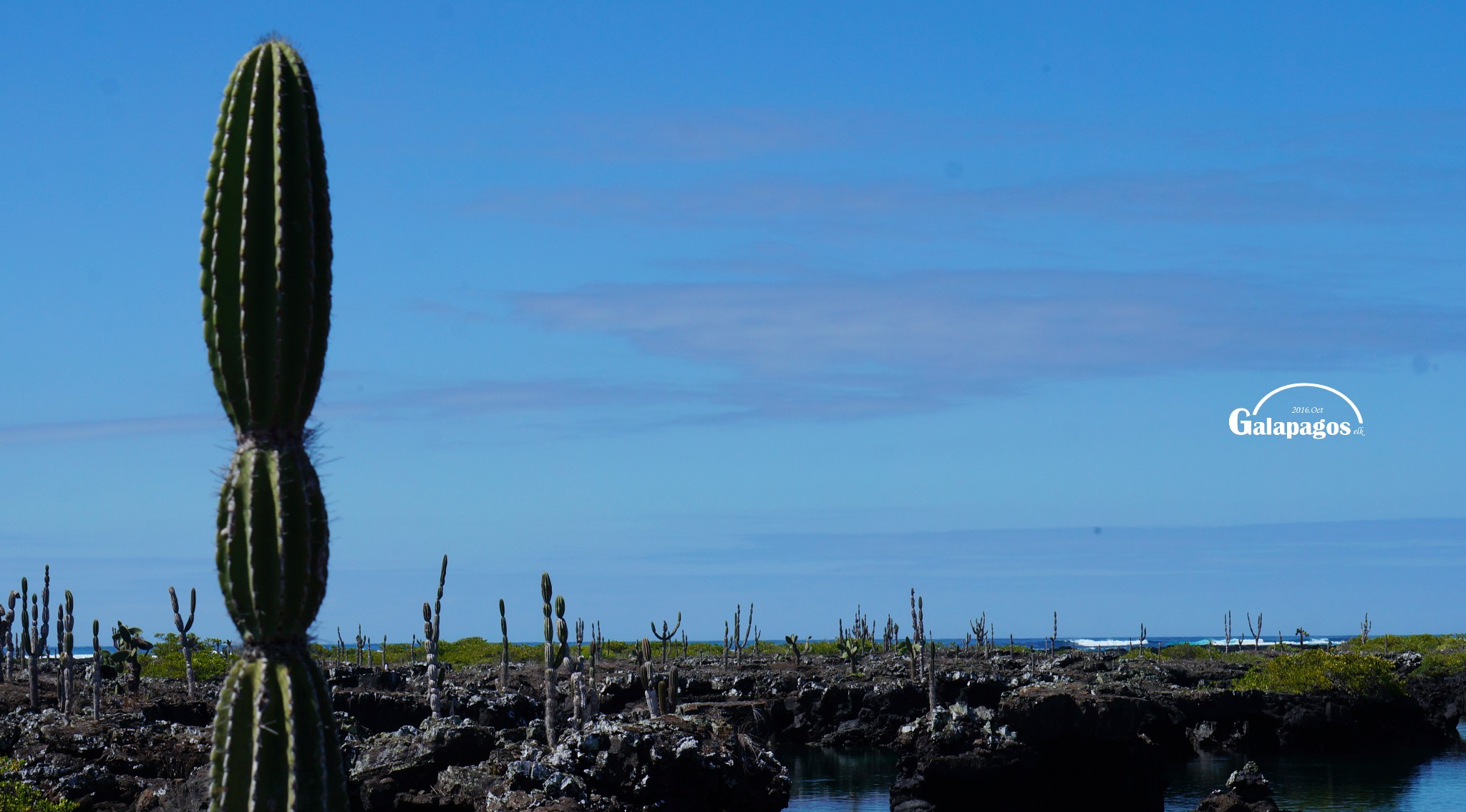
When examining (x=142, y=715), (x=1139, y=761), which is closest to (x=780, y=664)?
(x=1139, y=761)

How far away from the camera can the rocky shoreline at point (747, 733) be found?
23.1 metres

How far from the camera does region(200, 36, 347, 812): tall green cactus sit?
28.3ft

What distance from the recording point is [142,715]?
3450cm

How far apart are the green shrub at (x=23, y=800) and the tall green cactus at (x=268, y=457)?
1352 cm

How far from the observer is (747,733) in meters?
42.4

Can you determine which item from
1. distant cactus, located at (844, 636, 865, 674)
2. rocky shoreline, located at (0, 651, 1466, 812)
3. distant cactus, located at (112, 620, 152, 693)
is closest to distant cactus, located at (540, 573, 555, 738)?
rocky shoreline, located at (0, 651, 1466, 812)

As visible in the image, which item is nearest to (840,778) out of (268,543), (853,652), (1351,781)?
(1351,781)

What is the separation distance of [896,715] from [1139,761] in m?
17.7

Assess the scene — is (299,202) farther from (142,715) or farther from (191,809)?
(142,715)

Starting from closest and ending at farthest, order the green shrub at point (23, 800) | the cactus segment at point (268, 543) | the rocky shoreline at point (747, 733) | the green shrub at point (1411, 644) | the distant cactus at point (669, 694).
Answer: the cactus segment at point (268, 543) < the green shrub at point (23, 800) < the rocky shoreline at point (747, 733) < the distant cactus at point (669, 694) < the green shrub at point (1411, 644)

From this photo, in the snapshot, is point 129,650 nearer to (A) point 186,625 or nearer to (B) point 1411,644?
(A) point 186,625

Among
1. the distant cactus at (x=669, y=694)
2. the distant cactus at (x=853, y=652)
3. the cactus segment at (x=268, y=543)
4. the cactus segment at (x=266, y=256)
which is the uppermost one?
the cactus segment at (x=266, y=256)

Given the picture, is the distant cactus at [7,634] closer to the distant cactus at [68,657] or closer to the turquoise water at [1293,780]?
the distant cactus at [68,657]

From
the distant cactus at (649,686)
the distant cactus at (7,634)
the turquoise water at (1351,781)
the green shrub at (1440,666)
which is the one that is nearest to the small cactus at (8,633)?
the distant cactus at (7,634)
